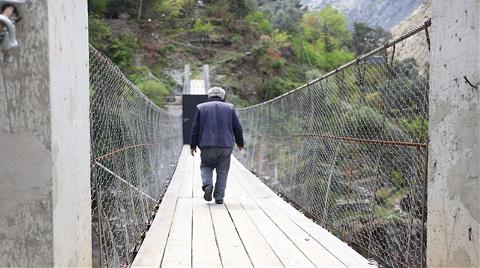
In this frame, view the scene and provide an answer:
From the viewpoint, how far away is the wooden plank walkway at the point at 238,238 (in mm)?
2787

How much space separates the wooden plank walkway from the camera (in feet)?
9.14

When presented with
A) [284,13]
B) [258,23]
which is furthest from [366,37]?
[284,13]

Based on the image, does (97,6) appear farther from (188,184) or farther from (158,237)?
(158,237)

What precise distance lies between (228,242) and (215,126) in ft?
5.53

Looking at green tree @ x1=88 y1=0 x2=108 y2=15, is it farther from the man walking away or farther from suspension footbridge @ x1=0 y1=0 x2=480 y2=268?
the man walking away

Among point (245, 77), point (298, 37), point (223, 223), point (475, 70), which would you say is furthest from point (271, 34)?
point (475, 70)

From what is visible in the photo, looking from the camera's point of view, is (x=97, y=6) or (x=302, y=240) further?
(x=97, y=6)

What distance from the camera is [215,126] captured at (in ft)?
15.7

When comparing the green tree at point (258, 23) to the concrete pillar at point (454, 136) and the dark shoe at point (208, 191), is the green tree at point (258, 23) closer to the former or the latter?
the dark shoe at point (208, 191)

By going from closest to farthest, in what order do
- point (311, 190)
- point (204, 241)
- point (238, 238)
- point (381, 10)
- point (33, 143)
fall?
1. point (33, 143)
2. point (204, 241)
3. point (238, 238)
4. point (311, 190)
5. point (381, 10)

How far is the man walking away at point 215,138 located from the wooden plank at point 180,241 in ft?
1.35

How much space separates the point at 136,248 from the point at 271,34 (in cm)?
2497

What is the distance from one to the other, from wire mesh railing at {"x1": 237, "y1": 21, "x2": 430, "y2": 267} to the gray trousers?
29.6 inches

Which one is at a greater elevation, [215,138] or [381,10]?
[381,10]
